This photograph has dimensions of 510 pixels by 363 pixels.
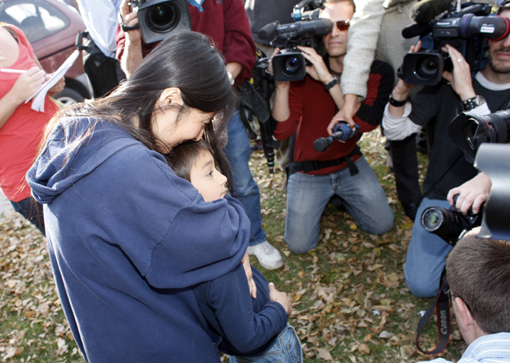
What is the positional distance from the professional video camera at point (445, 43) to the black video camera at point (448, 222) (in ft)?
2.94

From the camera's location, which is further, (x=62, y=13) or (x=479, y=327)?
(x=62, y=13)

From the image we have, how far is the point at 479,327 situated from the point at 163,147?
1349 millimetres

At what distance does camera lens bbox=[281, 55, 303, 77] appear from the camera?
3041 mm

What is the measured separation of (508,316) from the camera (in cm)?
134

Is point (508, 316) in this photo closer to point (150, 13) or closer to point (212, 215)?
point (212, 215)

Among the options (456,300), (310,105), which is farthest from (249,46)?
(456,300)

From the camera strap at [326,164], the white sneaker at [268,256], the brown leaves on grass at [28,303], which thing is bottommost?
the brown leaves on grass at [28,303]

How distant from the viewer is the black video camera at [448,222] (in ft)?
7.52

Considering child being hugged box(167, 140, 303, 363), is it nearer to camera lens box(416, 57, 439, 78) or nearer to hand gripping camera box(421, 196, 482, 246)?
hand gripping camera box(421, 196, 482, 246)

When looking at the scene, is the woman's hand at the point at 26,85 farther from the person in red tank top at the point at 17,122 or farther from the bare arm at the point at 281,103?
the bare arm at the point at 281,103

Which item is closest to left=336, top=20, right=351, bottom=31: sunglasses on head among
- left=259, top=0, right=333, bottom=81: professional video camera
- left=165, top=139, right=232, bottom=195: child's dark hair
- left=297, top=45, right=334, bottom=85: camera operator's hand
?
left=259, top=0, right=333, bottom=81: professional video camera

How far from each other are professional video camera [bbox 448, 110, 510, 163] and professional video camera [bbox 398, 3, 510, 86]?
23.4 inches

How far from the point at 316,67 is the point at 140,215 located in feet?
7.78

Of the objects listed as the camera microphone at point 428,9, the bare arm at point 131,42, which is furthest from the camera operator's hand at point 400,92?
the bare arm at point 131,42
